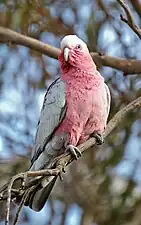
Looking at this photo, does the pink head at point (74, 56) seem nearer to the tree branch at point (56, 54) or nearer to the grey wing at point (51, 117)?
the grey wing at point (51, 117)

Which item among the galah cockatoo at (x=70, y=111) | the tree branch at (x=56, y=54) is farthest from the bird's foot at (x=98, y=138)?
the tree branch at (x=56, y=54)

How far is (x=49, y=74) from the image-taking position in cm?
323

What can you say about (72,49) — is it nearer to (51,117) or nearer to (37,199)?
(51,117)

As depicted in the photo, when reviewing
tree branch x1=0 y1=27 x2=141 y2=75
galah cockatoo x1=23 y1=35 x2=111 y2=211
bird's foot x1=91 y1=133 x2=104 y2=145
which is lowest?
bird's foot x1=91 y1=133 x2=104 y2=145

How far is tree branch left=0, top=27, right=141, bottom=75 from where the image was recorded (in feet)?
8.21

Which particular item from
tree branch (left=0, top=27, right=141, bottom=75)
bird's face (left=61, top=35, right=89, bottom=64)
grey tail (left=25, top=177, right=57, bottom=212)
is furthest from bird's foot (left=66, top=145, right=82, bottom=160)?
tree branch (left=0, top=27, right=141, bottom=75)

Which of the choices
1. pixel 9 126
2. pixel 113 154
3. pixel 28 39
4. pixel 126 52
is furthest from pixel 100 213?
pixel 28 39

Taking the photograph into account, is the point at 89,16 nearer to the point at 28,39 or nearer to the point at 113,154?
the point at 28,39

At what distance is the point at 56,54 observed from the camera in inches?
101

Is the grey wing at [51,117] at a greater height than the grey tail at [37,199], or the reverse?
the grey wing at [51,117]

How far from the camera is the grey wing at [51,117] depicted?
2.10 metres

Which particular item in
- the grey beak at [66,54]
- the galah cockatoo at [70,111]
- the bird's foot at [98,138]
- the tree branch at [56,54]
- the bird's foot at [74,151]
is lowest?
the bird's foot at [74,151]

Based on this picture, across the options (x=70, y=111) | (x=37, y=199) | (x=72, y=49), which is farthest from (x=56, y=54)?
(x=37, y=199)

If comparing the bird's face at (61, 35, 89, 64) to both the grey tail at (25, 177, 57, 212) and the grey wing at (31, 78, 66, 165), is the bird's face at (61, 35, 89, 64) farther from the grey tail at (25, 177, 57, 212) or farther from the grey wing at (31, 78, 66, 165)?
the grey tail at (25, 177, 57, 212)
